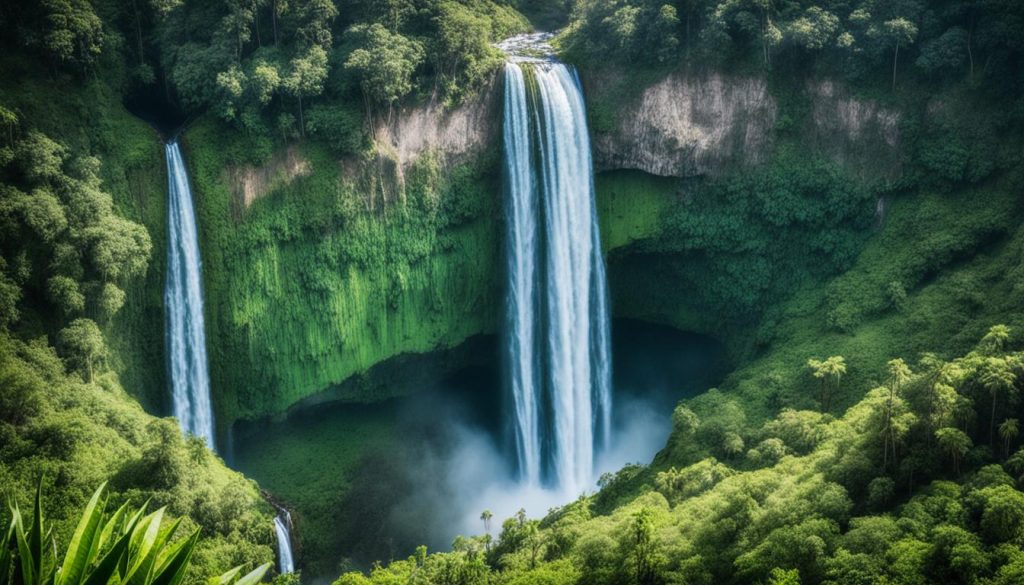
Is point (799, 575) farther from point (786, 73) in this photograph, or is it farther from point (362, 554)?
point (786, 73)

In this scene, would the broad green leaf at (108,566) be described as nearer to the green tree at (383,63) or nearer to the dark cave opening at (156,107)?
the green tree at (383,63)

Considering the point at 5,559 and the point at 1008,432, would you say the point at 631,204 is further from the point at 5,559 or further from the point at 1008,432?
the point at 5,559

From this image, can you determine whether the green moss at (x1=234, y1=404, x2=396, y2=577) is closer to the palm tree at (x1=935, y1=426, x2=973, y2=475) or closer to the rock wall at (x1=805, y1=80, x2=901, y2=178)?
the palm tree at (x1=935, y1=426, x2=973, y2=475)

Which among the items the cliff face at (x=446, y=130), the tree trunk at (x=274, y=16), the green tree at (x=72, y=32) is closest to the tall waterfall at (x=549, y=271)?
the cliff face at (x=446, y=130)

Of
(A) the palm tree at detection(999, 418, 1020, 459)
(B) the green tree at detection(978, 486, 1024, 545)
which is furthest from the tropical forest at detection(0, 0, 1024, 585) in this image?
(B) the green tree at detection(978, 486, 1024, 545)

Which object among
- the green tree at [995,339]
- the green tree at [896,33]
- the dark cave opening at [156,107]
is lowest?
the green tree at [995,339]

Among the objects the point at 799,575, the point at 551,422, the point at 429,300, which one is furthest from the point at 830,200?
the point at 799,575

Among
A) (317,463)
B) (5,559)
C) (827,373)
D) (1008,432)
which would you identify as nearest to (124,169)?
(317,463)
